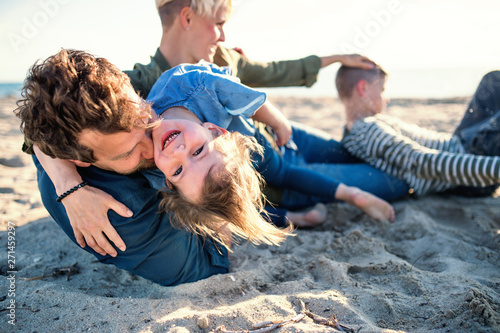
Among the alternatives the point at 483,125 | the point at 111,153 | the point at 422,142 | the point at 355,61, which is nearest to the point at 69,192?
the point at 111,153

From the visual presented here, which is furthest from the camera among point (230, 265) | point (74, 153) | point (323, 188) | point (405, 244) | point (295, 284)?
point (323, 188)

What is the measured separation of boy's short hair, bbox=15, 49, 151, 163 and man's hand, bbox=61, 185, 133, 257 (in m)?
0.23

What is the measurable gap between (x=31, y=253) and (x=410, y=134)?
2971 mm

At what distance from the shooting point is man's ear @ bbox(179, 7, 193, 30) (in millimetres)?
2771

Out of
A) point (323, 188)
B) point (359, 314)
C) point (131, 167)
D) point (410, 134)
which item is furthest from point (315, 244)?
point (410, 134)

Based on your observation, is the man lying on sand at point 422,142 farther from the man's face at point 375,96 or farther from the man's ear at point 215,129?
the man's ear at point 215,129

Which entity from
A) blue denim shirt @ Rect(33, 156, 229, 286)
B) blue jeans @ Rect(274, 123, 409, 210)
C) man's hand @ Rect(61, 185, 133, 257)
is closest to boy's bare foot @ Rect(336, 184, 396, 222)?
blue jeans @ Rect(274, 123, 409, 210)

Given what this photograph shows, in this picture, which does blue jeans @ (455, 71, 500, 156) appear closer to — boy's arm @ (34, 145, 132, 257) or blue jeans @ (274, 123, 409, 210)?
blue jeans @ (274, 123, 409, 210)

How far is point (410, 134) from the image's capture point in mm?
3084

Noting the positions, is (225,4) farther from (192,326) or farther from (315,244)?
(192,326)

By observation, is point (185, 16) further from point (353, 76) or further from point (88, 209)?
point (88, 209)

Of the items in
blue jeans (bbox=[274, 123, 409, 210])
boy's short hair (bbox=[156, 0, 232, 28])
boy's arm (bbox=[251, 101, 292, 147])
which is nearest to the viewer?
boy's arm (bbox=[251, 101, 292, 147])

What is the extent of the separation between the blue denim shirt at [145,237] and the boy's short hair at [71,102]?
11.7 inches

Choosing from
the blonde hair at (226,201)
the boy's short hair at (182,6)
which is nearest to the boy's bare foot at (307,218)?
the blonde hair at (226,201)
